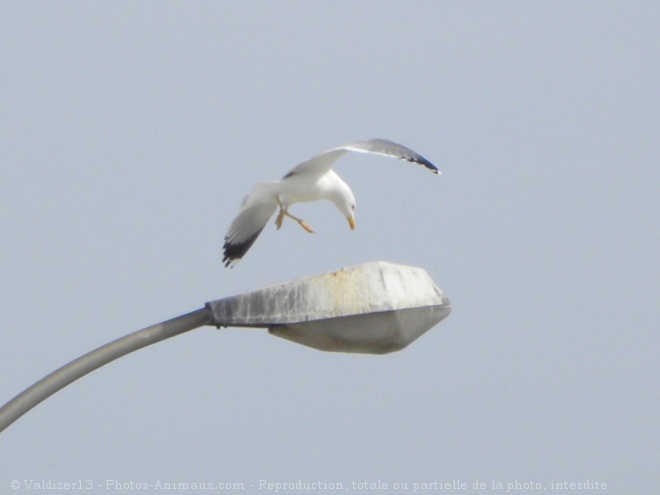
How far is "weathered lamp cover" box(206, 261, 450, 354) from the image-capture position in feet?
13.8

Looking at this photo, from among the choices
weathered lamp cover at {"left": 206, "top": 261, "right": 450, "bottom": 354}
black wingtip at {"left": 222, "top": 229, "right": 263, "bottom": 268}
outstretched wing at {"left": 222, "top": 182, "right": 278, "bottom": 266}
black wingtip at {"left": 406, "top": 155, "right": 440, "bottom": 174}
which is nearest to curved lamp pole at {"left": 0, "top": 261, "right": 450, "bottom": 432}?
weathered lamp cover at {"left": 206, "top": 261, "right": 450, "bottom": 354}

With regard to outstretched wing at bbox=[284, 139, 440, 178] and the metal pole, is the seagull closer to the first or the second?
outstretched wing at bbox=[284, 139, 440, 178]

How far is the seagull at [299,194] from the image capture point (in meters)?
8.38

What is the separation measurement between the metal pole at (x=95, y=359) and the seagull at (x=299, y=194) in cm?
386

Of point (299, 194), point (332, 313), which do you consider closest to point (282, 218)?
point (299, 194)

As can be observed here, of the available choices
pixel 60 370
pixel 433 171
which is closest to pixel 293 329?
pixel 60 370

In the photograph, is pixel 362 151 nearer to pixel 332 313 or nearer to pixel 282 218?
pixel 282 218

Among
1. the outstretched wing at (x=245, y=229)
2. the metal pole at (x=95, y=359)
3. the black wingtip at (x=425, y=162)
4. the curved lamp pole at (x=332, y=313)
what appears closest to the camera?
the metal pole at (x=95, y=359)

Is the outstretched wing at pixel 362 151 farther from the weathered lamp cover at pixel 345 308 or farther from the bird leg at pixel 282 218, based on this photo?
the weathered lamp cover at pixel 345 308

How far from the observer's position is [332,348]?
4.36m

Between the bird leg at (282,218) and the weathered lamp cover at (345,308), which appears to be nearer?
the weathered lamp cover at (345,308)

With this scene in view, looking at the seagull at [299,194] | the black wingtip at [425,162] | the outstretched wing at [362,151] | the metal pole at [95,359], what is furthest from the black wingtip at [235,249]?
the metal pole at [95,359]

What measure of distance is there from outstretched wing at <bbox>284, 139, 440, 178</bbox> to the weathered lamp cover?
12.0 feet

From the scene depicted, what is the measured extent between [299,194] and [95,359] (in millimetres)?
5111
